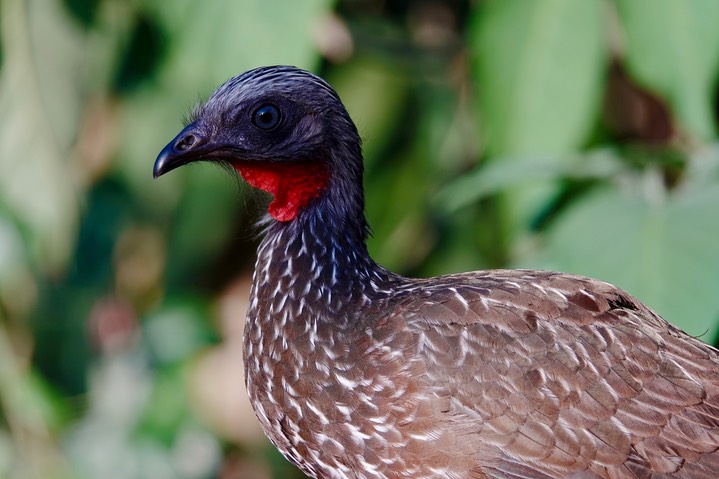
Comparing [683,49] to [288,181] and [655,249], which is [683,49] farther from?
[288,181]

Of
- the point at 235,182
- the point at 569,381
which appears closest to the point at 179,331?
the point at 235,182

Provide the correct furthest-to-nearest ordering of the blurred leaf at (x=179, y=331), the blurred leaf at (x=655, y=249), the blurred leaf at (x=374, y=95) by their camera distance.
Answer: the blurred leaf at (x=179, y=331)
the blurred leaf at (x=374, y=95)
the blurred leaf at (x=655, y=249)

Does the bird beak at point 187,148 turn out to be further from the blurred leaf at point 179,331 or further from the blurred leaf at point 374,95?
the blurred leaf at point 179,331

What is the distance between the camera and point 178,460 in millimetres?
4730

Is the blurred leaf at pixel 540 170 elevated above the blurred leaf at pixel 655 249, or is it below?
above

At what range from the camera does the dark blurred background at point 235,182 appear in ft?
10.9

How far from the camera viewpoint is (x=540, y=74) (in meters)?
3.55

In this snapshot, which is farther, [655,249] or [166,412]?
[166,412]

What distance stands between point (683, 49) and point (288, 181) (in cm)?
136

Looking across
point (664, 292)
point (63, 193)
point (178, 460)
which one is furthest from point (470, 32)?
point (178, 460)

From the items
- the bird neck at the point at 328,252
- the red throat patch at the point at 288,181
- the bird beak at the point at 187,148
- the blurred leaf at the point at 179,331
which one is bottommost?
the blurred leaf at the point at 179,331

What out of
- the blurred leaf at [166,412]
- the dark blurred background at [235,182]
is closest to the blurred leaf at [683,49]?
the dark blurred background at [235,182]

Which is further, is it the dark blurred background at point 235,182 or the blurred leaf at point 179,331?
the blurred leaf at point 179,331

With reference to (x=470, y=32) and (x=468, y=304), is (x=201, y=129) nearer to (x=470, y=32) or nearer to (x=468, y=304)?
(x=468, y=304)
